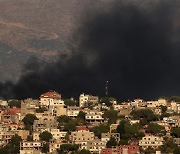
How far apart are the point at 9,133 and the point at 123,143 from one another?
11091 millimetres

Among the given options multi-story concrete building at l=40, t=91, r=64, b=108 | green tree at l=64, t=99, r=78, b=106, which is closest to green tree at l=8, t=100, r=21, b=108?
multi-story concrete building at l=40, t=91, r=64, b=108

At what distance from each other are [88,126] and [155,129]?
265 inches

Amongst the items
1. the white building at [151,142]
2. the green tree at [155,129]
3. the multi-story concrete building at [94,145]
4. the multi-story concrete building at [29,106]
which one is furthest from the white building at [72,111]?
the white building at [151,142]

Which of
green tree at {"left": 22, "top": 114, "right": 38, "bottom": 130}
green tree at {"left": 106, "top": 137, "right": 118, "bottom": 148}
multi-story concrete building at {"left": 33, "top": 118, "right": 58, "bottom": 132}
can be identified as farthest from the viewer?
green tree at {"left": 22, "top": 114, "right": 38, "bottom": 130}

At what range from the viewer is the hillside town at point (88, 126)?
9925 cm

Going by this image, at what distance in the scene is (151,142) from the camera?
99250mm

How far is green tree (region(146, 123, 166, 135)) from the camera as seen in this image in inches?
4090

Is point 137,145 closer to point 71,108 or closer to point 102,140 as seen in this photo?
point 102,140

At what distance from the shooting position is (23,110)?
114 m

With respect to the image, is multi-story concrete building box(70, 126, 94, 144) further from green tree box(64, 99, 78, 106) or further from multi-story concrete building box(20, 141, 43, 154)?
green tree box(64, 99, 78, 106)

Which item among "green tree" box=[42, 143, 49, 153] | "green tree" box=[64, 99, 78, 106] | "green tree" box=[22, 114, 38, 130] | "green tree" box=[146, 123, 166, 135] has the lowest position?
"green tree" box=[42, 143, 49, 153]

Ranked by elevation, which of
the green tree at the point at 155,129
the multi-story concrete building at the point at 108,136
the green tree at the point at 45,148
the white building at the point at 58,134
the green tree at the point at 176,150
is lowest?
the green tree at the point at 176,150

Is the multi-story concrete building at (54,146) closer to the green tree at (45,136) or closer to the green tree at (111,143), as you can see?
the green tree at (45,136)

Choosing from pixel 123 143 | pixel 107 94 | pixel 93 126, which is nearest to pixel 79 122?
pixel 93 126
